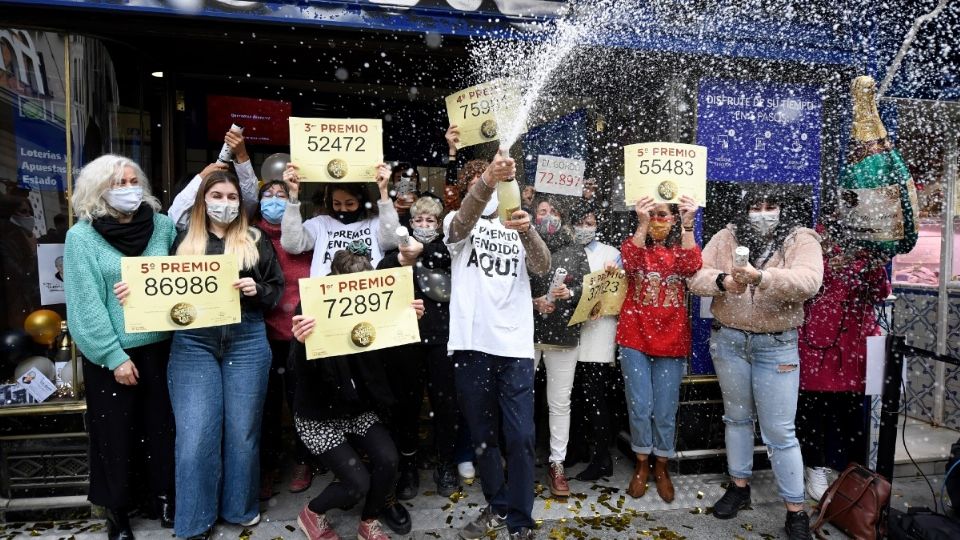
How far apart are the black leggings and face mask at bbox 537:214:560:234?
6.33ft

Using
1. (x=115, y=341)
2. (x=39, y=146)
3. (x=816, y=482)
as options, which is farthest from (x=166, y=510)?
(x=816, y=482)

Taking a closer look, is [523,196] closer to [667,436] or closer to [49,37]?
[667,436]

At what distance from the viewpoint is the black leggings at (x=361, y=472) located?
3.43 metres

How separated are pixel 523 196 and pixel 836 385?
2856mm

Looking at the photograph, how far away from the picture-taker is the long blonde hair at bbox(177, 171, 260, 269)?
3.52 meters

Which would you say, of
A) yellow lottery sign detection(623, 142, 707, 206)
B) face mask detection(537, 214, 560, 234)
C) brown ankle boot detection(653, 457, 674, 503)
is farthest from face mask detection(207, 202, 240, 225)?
brown ankle boot detection(653, 457, 674, 503)

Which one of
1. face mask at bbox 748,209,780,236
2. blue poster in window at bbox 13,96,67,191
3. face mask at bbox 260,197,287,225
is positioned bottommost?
face mask at bbox 748,209,780,236

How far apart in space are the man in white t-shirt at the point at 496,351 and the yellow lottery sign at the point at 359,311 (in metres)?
0.39

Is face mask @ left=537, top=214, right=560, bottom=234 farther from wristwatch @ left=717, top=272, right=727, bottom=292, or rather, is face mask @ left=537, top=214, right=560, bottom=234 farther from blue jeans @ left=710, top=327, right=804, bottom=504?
blue jeans @ left=710, top=327, right=804, bottom=504

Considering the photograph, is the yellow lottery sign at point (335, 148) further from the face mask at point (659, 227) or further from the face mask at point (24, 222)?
the face mask at point (24, 222)

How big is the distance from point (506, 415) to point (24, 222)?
12.7ft

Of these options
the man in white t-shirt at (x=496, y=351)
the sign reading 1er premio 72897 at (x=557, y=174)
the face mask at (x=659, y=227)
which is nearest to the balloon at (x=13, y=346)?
the man in white t-shirt at (x=496, y=351)

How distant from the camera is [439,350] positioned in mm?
4195

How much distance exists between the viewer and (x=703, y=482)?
183 inches
